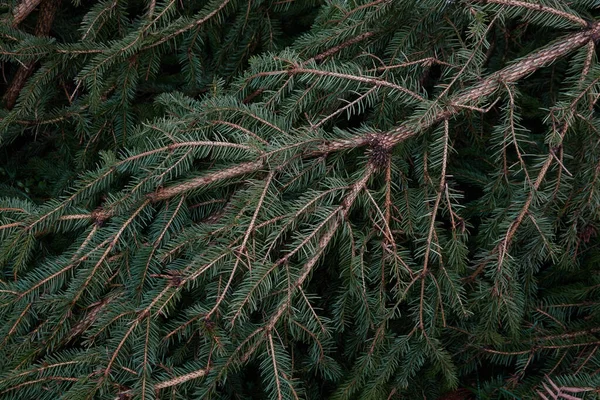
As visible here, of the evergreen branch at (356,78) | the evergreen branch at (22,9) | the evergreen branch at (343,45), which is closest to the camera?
the evergreen branch at (356,78)

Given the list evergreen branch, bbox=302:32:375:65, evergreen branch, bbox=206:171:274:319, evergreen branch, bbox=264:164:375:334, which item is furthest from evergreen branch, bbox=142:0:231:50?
evergreen branch, bbox=264:164:375:334

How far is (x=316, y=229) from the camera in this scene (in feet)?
5.98

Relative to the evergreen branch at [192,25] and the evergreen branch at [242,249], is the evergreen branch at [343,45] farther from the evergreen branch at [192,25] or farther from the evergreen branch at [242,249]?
the evergreen branch at [242,249]

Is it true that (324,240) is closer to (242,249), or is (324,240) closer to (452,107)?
(242,249)

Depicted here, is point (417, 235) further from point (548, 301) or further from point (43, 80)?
point (43, 80)

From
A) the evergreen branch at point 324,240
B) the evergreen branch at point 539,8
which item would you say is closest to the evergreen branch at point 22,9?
the evergreen branch at point 324,240

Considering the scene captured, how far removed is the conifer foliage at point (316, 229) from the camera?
182cm

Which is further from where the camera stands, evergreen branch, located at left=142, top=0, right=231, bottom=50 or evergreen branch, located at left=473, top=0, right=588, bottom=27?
evergreen branch, located at left=142, top=0, right=231, bottom=50

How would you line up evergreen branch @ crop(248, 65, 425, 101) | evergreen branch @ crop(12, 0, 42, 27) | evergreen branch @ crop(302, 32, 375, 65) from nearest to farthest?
evergreen branch @ crop(248, 65, 425, 101) < evergreen branch @ crop(302, 32, 375, 65) < evergreen branch @ crop(12, 0, 42, 27)

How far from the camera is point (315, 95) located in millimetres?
2082

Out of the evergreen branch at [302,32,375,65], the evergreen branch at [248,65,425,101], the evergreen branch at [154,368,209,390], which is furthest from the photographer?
the evergreen branch at [302,32,375,65]

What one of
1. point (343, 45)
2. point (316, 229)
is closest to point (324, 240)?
point (316, 229)

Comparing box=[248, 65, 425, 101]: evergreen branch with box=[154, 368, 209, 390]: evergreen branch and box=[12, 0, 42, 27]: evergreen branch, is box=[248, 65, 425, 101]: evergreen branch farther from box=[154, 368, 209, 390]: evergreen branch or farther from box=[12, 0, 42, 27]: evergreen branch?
box=[12, 0, 42, 27]: evergreen branch

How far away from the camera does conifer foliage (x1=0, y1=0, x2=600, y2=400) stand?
182 centimetres
